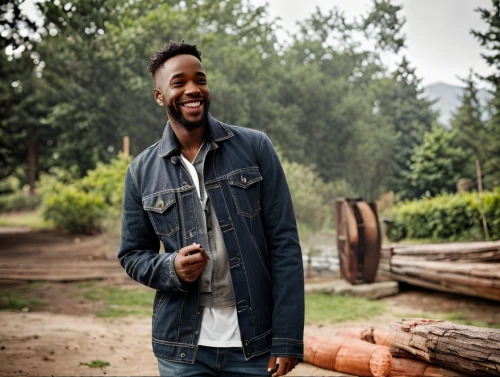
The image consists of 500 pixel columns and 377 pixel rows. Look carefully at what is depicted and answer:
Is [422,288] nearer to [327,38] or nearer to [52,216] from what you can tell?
[327,38]

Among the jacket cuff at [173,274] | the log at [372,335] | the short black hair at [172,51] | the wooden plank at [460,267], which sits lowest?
the log at [372,335]

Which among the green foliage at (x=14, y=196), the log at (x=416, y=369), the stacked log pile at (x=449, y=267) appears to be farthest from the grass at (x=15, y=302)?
the log at (x=416, y=369)

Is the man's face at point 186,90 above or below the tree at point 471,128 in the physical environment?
below

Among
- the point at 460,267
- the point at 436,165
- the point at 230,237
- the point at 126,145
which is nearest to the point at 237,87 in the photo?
the point at 126,145

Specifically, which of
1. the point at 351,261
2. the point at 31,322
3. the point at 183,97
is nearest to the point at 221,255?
the point at 183,97

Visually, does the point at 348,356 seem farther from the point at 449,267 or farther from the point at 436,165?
the point at 436,165

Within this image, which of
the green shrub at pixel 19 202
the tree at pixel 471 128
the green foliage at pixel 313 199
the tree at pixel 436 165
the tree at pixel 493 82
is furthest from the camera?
the green foliage at pixel 313 199

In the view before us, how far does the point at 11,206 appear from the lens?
36.0 ft

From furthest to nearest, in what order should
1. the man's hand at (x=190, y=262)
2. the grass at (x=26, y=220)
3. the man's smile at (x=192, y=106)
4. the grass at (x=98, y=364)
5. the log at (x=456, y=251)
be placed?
1. the grass at (x=26, y=220)
2. the log at (x=456, y=251)
3. the grass at (x=98, y=364)
4. the man's smile at (x=192, y=106)
5. the man's hand at (x=190, y=262)

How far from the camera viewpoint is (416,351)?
10.5 feet

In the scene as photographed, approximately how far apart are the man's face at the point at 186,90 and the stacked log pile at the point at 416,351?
71.4 inches

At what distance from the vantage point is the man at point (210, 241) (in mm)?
1814

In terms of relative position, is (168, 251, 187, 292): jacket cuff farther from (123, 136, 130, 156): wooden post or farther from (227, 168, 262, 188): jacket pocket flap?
(123, 136, 130, 156): wooden post

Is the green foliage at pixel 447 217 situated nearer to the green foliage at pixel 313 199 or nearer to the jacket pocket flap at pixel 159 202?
the green foliage at pixel 313 199
